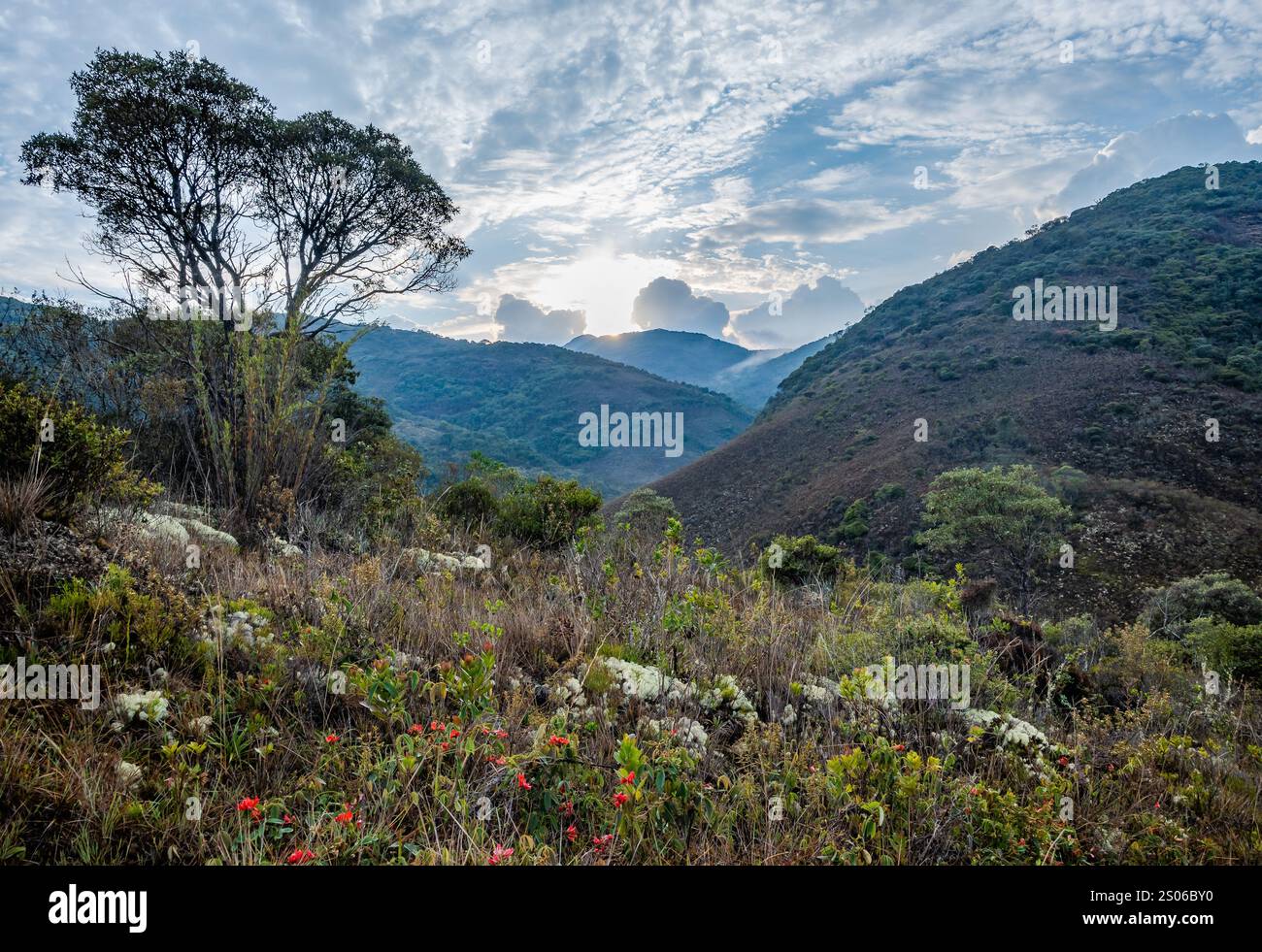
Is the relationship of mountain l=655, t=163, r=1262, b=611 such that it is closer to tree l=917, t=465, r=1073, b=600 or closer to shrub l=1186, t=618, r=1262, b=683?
tree l=917, t=465, r=1073, b=600

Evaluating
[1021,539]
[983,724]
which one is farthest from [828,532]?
[983,724]

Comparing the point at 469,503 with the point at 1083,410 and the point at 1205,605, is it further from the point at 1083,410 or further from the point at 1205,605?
the point at 1083,410

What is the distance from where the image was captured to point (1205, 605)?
16.0 meters

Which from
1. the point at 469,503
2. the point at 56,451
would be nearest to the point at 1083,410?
the point at 469,503

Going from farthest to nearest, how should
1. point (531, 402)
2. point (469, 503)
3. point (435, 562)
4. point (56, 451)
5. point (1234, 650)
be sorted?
point (531, 402) < point (1234, 650) < point (469, 503) < point (435, 562) < point (56, 451)

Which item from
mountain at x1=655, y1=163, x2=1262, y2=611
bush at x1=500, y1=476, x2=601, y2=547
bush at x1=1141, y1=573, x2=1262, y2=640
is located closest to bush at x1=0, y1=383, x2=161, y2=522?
bush at x1=500, y1=476, x2=601, y2=547

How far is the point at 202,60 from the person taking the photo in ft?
48.2

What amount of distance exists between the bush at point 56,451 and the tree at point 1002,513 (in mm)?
24159

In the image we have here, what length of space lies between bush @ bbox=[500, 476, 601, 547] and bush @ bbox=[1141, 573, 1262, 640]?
13.9 metres

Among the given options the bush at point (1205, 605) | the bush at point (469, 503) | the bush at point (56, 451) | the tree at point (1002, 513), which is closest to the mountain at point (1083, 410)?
the tree at point (1002, 513)

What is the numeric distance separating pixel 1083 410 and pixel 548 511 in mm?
42384

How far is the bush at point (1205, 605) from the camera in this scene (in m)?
14.9

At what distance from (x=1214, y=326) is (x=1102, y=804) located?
188 feet
